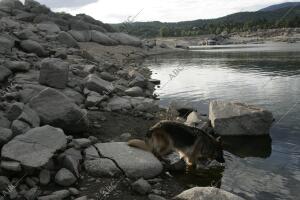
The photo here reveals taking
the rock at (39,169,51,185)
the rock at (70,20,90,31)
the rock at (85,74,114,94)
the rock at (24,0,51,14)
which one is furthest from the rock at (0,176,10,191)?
the rock at (70,20,90,31)

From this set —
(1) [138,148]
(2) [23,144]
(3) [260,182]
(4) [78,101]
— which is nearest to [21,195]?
(2) [23,144]

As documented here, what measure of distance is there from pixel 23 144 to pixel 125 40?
65229 millimetres

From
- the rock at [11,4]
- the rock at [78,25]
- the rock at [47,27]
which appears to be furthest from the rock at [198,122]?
the rock at [78,25]

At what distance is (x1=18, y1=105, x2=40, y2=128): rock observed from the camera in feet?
48.0

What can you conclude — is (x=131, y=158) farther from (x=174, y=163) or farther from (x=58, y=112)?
(x=58, y=112)

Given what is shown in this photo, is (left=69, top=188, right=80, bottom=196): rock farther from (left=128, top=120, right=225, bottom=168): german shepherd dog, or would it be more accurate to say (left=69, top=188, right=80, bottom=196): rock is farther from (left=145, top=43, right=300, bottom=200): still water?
(left=145, top=43, right=300, bottom=200): still water

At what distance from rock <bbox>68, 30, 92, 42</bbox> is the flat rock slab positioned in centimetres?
4719

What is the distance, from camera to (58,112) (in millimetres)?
15914

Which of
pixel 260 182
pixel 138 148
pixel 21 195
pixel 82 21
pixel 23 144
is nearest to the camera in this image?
pixel 21 195

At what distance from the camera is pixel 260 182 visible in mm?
13875

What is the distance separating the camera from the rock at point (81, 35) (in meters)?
60.5

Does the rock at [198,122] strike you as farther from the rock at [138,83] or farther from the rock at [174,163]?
the rock at [138,83]

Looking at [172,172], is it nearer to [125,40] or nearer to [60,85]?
[60,85]

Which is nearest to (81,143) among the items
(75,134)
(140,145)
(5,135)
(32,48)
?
(75,134)
